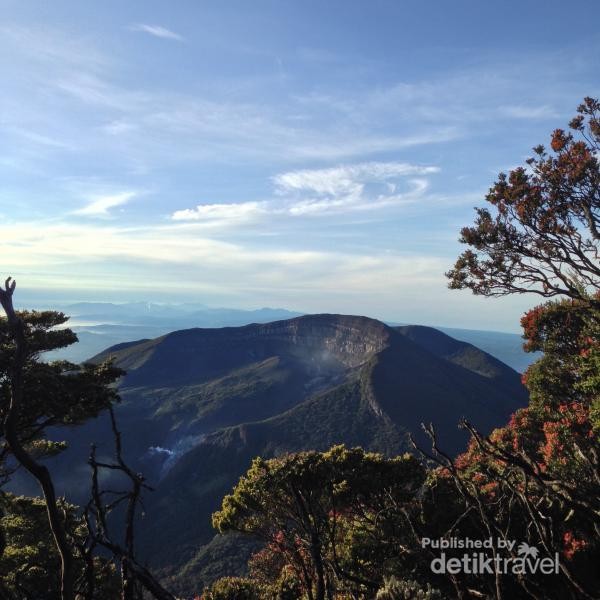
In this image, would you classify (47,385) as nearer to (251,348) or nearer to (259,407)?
(259,407)

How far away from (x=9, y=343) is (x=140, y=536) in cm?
6681

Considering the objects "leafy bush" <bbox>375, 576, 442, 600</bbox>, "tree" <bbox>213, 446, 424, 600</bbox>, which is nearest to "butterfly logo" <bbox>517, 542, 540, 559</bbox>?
"leafy bush" <bbox>375, 576, 442, 600</bbox>

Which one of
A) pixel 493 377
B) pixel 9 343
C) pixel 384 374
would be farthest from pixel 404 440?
pixel 9 343

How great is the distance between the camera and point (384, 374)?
105m

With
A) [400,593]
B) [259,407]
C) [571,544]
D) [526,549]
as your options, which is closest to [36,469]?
[400,593]

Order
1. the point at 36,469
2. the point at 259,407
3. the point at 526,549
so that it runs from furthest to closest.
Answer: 1. the point at 259,407
2. the point at 526,549
3. the point at 36,469

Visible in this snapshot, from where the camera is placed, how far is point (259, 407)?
390 ft

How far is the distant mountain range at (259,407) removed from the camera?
263 ft

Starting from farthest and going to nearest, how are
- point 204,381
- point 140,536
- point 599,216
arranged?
1. point 204,381
2. point 140,536
3. point 599,216

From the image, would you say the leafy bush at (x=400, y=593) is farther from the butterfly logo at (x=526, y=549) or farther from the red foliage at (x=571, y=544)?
the red foliage at (x=571, y=544)

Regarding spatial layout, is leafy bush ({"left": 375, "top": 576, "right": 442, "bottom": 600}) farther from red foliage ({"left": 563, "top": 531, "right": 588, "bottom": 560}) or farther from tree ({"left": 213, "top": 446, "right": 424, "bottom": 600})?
tree ({"left": 213, "top": 446, "right": 424, "bottom": 600})

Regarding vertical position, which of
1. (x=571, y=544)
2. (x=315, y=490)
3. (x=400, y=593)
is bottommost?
(x=315, y=490)

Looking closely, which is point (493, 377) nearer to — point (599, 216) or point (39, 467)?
point (599, 216)

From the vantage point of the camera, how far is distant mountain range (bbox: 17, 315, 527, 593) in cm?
8019
